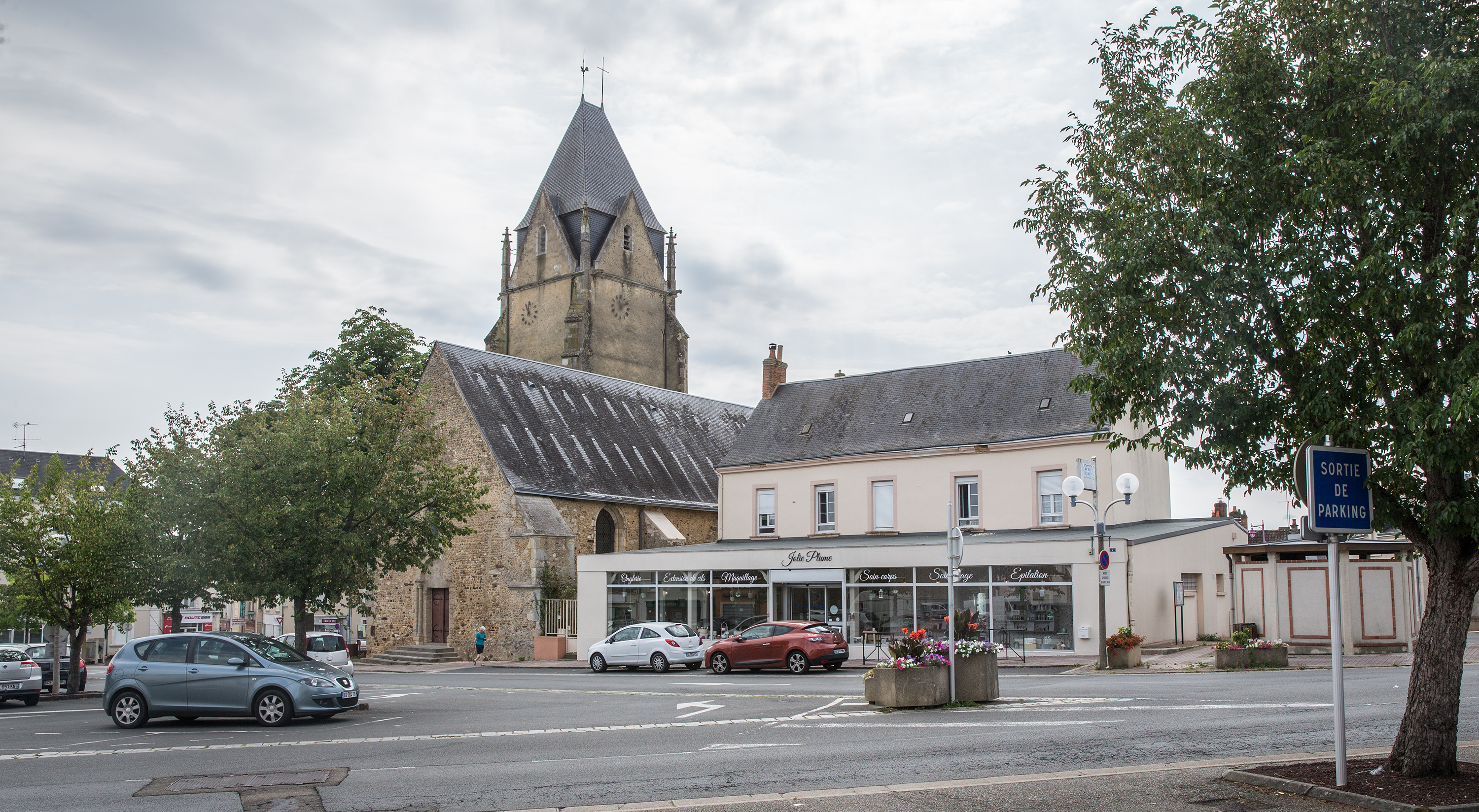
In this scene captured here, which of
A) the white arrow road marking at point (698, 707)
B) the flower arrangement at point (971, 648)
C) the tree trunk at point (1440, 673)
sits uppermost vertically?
the tree trunk at point (1440, 673)

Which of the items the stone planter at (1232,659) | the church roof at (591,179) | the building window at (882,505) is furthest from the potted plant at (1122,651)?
the church roof at (591,179)

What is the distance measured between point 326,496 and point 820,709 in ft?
31.7

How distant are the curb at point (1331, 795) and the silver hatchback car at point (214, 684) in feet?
41.6

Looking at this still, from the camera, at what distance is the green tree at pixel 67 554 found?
85.6 feet

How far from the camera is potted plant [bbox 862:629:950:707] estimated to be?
1639cm

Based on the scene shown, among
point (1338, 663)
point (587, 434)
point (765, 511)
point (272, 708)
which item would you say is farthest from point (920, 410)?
point (1338, 663)

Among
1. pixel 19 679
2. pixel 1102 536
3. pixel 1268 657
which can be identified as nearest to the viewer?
A: pixel 1268 657

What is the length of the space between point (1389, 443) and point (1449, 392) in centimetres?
57

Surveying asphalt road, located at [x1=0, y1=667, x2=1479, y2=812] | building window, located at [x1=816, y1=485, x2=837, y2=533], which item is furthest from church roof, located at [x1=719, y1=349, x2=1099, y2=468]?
asphalt road, located at [x1=0, y1=667, x2=1479, y2=812]

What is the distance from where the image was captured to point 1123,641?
23.3 meters

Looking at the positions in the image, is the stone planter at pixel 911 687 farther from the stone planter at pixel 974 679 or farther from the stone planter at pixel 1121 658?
the stone planter at pixel 1121 658

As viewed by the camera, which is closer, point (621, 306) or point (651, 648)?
point (651, 648)

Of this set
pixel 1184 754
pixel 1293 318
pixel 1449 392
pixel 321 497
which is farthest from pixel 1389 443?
pixel 321 497

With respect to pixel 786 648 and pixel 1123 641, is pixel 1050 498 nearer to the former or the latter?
pixel 1123 641
